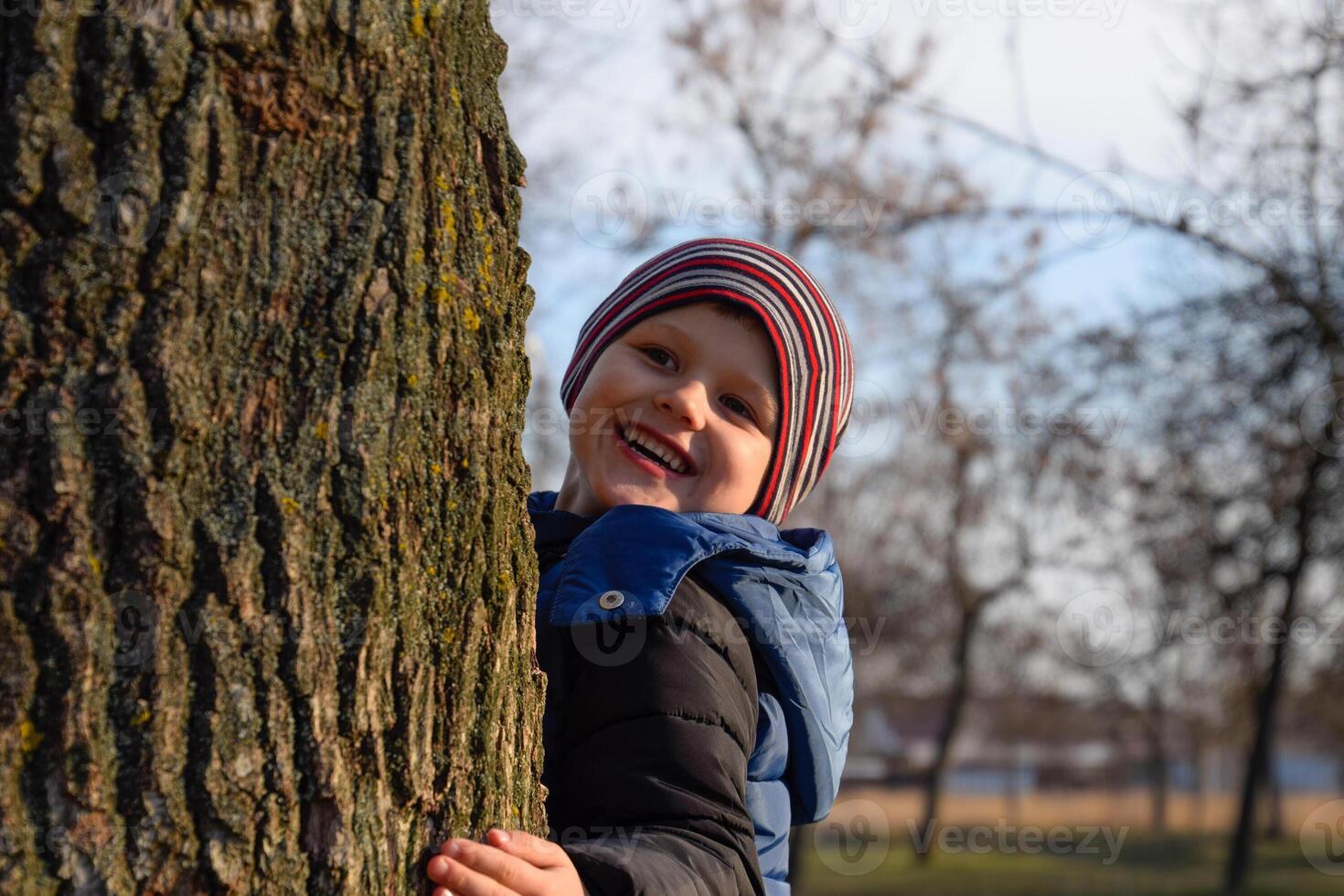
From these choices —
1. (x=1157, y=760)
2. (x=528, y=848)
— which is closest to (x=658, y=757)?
(x=528, y=848)

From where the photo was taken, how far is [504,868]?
1567 millimetres

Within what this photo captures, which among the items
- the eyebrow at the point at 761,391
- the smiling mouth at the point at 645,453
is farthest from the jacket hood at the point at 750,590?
the eyebrow at the point at 761,391

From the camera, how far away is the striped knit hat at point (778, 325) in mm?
2604

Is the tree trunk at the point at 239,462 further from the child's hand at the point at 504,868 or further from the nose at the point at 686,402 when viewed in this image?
the nose at the point at 686,402

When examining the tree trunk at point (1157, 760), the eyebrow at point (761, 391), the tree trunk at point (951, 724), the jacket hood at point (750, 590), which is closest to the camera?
the jacket hood at point (750, 590)

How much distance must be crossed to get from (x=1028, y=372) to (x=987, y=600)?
12.0 m

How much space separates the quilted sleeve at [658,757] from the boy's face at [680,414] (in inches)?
16.9

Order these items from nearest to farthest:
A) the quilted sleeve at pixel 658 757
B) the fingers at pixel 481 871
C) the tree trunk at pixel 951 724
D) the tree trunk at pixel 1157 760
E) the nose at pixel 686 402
Answer: the fingers at pixel 481 871 → the quilted sleeve at pixel 658 757 → the nose at pixel 686 402 → the tree trunk at pixel 951 724 → the tree trunk at pixel 1157 760

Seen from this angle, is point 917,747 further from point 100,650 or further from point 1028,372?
point 100,650

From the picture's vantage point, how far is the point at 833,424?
9.39 ft

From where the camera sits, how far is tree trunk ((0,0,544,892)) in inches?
54.4

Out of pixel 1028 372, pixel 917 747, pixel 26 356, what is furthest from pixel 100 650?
pixel 917 747

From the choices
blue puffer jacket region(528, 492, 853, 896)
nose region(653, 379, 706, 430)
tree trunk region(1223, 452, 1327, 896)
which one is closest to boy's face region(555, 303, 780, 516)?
nose region(653, 379, 706, 430)

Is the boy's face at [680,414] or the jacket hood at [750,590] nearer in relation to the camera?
the jacket hood at [750,590]
